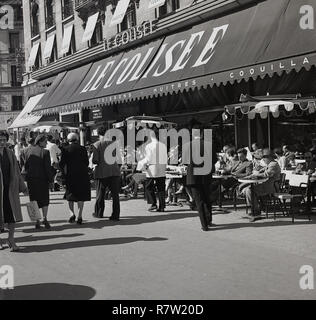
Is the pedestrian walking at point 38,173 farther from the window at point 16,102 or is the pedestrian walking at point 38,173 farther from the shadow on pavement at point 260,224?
the window at point 16,102

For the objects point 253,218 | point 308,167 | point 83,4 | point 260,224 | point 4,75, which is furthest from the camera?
point 4,75

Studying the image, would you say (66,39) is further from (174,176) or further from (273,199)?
(273,199)

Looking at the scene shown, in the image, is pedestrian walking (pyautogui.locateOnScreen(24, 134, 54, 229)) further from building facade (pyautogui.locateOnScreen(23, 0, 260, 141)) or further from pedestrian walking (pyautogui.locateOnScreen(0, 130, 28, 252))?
building facade (pyautogui.locateOnScreen(23, 0, 260, 141))

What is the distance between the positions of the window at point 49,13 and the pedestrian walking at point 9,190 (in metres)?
21.9

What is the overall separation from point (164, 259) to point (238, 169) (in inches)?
199

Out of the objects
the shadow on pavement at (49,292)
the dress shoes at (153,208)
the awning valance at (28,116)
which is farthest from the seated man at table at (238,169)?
the awning valance at (28,116)

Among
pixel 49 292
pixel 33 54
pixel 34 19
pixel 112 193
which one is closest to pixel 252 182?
pixel 112 193

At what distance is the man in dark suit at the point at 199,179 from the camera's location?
29.8ft

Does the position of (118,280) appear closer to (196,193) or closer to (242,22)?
(196,193)

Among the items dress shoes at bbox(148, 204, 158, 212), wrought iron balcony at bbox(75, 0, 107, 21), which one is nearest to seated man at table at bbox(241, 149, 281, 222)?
dress shoes at bbox(148, 204, 158, 212)

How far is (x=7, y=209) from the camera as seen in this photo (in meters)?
8.01

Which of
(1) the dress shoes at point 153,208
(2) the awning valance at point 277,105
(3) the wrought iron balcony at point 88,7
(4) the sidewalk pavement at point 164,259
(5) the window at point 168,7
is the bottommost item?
(4) the sidewalk pavement at point 164,259

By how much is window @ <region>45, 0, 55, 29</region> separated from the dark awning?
31.9ft

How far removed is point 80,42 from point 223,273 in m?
20.8
